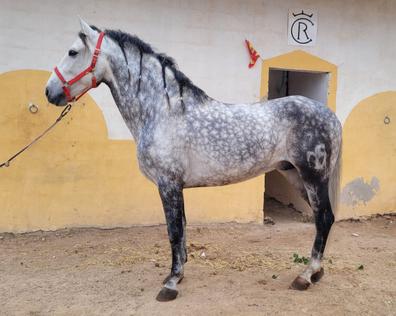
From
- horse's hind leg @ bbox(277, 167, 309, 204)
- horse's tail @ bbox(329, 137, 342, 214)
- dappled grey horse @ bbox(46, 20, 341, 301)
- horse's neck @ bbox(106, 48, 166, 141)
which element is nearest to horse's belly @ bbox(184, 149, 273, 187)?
dappled grey horse @ bbox(46, 20, 341, 301)

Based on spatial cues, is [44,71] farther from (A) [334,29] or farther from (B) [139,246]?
(A) [334,29]

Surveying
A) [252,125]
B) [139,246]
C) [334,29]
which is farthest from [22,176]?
[334,29]

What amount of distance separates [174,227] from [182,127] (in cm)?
78

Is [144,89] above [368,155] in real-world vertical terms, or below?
above

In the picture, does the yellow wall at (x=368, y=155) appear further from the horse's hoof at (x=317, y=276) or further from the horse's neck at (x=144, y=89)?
the horse's neck at (x=144, y=89)

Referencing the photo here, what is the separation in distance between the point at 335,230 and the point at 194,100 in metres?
3.27

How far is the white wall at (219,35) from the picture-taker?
4.77 meters

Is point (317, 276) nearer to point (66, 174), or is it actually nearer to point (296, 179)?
point (296, 179)

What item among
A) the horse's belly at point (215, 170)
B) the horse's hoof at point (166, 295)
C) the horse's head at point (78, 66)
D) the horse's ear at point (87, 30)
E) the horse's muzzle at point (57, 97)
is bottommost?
the horse's hoof at point (166, 295)

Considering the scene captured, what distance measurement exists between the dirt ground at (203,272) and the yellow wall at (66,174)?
0.68ft

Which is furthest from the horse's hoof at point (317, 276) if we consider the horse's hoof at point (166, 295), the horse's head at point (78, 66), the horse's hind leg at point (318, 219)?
the horse's head at point (78, 66)

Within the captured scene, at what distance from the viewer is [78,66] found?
3.10 meters

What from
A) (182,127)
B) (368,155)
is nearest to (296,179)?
(182,127)

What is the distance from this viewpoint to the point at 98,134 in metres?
5.05
